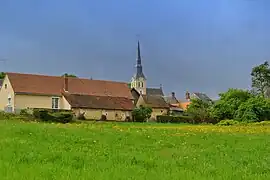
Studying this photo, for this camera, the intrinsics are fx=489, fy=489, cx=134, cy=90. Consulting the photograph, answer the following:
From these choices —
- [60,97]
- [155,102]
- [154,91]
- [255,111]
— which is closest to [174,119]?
[255,111]

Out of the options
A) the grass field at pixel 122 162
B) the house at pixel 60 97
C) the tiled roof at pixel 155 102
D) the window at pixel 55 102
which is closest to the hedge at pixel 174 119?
the house at pixel 60 97

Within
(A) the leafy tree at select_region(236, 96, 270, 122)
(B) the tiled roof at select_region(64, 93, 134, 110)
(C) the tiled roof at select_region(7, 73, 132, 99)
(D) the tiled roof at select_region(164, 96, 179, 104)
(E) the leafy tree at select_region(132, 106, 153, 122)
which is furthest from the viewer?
(D) the tiled roof at select_region(164, 96, 179, 104)

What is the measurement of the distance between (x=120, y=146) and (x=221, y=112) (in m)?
62.6

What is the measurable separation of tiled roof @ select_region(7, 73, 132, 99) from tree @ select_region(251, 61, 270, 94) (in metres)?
29.1

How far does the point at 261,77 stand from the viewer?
100 metres

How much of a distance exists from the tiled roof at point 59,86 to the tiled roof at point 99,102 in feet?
6.01

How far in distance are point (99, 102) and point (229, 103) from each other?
829 inches

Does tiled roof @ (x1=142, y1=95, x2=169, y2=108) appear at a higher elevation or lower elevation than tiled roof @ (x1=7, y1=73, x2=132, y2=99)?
lower

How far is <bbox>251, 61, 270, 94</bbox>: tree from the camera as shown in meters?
99.0

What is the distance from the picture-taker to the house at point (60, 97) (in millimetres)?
74375

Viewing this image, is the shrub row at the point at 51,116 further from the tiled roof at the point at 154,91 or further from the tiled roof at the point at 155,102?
the tiled roof at the point at 154,91

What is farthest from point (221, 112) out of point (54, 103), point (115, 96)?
point (54, 103)

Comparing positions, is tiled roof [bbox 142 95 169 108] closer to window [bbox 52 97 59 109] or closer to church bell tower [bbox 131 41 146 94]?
window [bbox 52 97 59 109]

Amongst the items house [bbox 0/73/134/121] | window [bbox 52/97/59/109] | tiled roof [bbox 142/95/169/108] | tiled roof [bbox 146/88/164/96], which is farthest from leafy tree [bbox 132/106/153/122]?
tiled roof [bbox 146/88/164/96]
